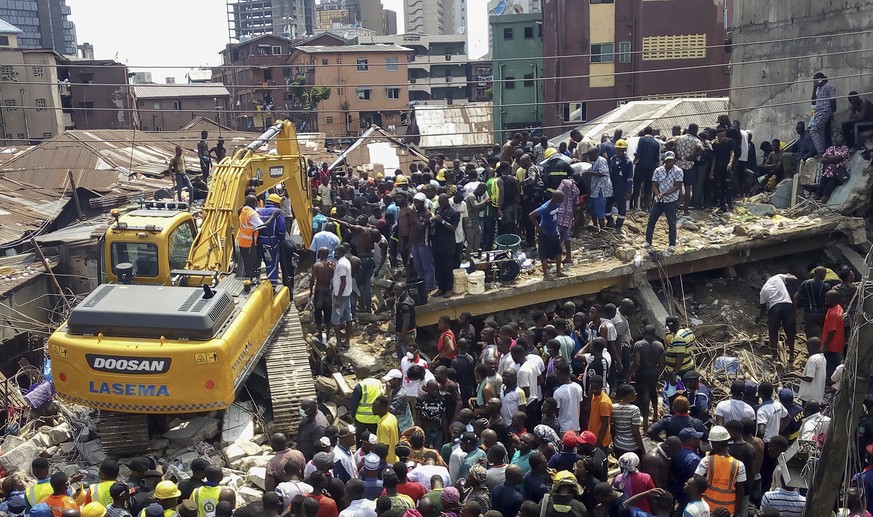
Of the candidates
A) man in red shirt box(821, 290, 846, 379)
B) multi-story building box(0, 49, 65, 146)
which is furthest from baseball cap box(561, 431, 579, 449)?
multi-story building box(0, 49, 65, 146)

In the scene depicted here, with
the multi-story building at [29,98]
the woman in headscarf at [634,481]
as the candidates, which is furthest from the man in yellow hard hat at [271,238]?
the multi-story building at [29,98]

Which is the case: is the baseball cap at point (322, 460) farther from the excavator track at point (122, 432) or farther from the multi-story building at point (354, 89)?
the multi-story building at point (354, 89)

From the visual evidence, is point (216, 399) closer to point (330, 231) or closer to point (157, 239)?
point (157, 239)

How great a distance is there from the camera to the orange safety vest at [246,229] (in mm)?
13289

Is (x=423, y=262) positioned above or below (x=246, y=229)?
below

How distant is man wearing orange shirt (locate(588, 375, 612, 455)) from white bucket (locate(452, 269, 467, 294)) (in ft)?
15.5

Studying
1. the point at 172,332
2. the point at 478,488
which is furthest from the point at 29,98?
the point at 478,488

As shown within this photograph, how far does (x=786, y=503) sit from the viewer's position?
8078 mm

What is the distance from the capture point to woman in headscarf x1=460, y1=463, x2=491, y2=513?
8.30 m

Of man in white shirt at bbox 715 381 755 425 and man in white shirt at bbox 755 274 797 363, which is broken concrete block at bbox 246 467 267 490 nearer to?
man in white shirt at bbox 715 381 755 425

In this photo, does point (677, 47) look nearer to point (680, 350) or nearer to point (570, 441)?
point (680, 350)

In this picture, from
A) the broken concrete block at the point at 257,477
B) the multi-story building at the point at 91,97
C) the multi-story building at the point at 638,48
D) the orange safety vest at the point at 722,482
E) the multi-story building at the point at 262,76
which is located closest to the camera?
the orange safety vest at the point at 722,482

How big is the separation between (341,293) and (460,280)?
204cm

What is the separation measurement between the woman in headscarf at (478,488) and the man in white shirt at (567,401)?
2.02 metres
